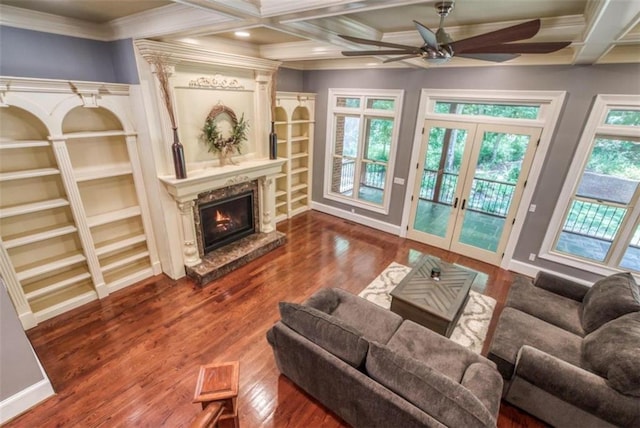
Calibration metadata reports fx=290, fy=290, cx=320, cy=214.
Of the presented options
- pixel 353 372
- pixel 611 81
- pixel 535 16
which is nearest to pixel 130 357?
pixel 353 372

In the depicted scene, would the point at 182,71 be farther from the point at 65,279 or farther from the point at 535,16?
the point at 535,16

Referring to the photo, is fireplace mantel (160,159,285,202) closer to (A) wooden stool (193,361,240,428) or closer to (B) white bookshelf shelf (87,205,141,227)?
(B) white bookshelf shelf (87,205,141,227)

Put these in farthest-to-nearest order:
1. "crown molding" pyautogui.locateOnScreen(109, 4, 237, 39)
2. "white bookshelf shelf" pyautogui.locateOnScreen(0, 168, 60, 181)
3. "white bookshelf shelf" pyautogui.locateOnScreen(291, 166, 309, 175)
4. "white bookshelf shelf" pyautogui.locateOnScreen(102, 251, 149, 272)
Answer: "white bookshelf shelf" pyautogui.locateOnScreen(291, 166, 309, 175) < "white bookshelf shelf" pyautogui.locateOnScreen(102, 251, 149, 272) < "white bookshelf shelf" pyautogui.locateOnScreen(0, 168, 60, 181) < "crown molding" pyautogui.locateOnScreen(109, 4, 237, 39)

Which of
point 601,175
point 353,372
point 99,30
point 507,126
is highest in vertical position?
point 99,30

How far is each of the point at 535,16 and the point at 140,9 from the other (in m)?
3.55

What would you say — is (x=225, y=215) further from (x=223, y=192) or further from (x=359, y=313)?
(x=359, y=313)

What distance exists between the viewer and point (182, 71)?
11.5 ft

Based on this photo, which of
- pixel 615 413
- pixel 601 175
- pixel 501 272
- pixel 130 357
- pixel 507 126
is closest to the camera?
pixel 615 413

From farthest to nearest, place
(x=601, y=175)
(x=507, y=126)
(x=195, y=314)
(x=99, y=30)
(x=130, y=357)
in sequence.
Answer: (x=507, y=126) → (x=601, y=175) → (x=195, y=314) → (x=99, y=30) → (x=130, y=357)

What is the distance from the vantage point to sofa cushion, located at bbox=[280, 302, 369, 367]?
2.05m

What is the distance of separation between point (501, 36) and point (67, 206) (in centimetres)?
444

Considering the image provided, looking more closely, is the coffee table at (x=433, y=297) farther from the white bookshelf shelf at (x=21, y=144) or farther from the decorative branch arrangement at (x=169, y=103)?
the white bookshelf shelf at (x=21, y=144)

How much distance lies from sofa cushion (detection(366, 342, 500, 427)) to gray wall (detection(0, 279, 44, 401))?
8.82 ft

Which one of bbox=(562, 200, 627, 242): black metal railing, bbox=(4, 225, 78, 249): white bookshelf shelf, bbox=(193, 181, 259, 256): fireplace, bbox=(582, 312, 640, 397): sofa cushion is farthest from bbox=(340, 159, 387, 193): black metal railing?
bbox=(4, 225, 78, 249): white bookshelf shelf
